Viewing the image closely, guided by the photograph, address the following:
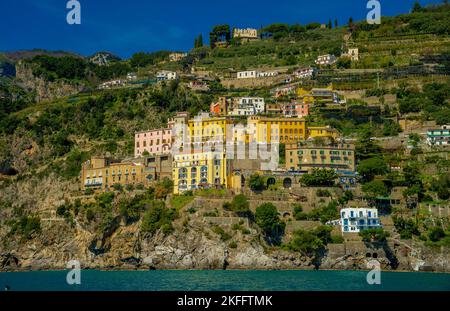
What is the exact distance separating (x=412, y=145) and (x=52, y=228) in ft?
121

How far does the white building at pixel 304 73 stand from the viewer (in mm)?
95875

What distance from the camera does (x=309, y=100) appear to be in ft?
282

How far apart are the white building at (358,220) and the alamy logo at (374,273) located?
3.30m

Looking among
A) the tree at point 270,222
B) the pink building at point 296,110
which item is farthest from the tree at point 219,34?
the tree at point 270,222

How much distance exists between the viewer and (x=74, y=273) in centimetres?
5981

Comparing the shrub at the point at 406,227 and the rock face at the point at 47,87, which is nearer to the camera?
the shrub at the point at 406,227

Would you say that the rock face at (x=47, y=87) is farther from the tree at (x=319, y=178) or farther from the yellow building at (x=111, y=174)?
the tree at (x=319, y=178)

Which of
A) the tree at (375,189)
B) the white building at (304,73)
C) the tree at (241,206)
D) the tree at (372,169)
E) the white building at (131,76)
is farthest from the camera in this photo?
the white building at (131,76)

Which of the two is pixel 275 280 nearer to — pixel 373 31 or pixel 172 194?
pixel 172 194

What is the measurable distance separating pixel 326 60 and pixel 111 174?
42.1 meters

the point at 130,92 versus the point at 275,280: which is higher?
the point at 130,92

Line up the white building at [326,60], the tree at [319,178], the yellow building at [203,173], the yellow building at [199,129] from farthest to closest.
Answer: the white building at [326,60], the yellow building at [199,129], the yellow building at [203,173], the tree at [319,178]

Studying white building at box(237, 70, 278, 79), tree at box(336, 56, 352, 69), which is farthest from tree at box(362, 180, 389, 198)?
white building at box(237, 70, 278, 79)
